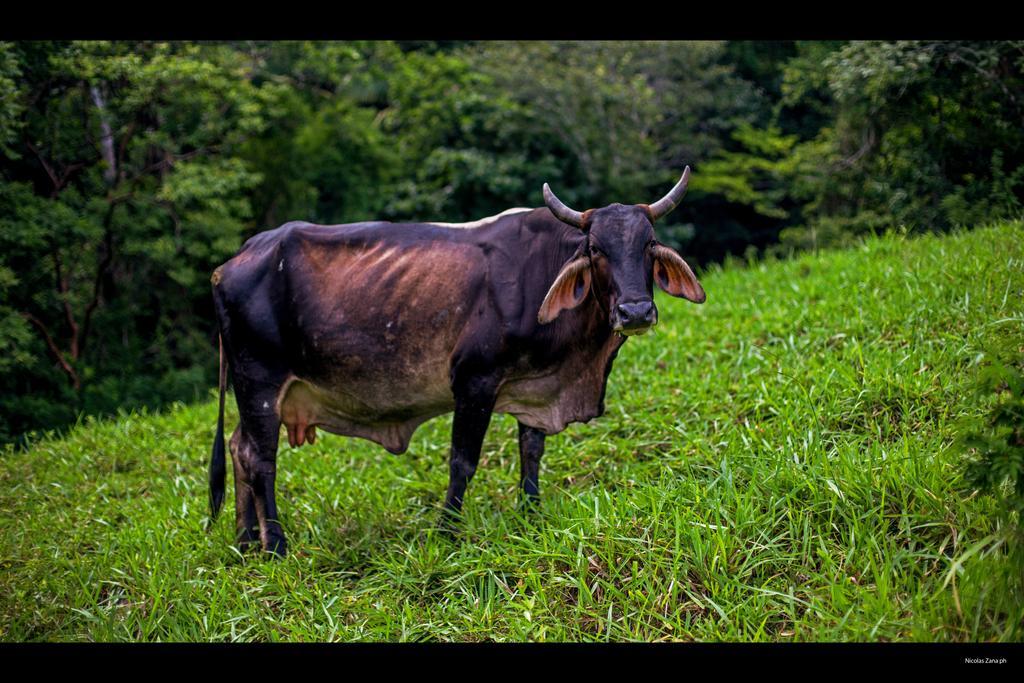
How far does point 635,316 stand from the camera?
4.11 m

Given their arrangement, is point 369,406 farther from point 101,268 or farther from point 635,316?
point 101,268

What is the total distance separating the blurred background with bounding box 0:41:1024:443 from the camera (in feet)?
30.4

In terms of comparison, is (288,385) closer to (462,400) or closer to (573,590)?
(462,400)

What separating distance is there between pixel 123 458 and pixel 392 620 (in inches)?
171

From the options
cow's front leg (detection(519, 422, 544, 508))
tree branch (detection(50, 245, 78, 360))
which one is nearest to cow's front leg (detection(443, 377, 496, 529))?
cow's front leg (detection(519, 422, 544, 508))

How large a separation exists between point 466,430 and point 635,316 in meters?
1.34

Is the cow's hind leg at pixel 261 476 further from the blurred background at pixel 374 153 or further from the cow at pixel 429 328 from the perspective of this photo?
the blurred background at pixel 374 153

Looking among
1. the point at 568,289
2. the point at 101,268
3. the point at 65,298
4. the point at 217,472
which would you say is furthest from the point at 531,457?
the point at 101,268

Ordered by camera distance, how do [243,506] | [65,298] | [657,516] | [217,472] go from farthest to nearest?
[65,298] → [217,472] → [243,506] → [657,516]

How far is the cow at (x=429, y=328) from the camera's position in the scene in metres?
4.62

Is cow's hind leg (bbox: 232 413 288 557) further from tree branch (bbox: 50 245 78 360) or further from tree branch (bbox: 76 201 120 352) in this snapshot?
tree branch (bbox: 76 201 120 352)

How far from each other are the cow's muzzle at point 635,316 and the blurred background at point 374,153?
18.2ft
